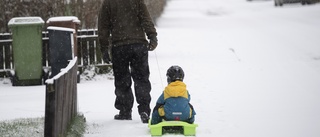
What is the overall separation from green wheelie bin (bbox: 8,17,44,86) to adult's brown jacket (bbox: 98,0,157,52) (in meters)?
3.99

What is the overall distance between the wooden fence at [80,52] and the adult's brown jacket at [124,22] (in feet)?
14.6

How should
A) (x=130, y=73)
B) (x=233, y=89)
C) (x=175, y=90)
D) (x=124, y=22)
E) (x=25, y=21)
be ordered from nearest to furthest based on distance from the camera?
(x=175, y=90)
(x=124, y=22)
(x=130, y=73)
(x=233, y=89)
(x=25, y=21)

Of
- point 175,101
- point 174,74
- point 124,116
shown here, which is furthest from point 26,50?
point 175,101

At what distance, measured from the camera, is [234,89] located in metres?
9.88

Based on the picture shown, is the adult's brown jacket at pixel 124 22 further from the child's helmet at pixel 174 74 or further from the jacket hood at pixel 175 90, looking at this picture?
the jacket hood at pixel 175 90

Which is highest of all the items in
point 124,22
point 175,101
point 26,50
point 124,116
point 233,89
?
point 124,22

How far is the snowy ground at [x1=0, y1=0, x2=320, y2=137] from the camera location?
272 inches

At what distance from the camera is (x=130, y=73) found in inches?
272

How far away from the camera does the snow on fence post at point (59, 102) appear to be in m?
4.62

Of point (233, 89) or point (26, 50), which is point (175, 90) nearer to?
point (233, 89)

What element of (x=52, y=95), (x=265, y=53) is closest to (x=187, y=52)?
(x=265, y=53)

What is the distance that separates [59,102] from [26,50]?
5674mm

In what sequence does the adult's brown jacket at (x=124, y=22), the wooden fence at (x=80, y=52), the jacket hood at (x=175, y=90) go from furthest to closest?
the wooden fence at (x=80, y=52) < the adult's brown jacket at (x=124, y=22) < the jacket hood at (x=175, y=90)

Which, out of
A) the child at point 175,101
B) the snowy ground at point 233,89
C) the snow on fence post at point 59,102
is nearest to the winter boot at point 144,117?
the snowy ground at point 233,89
